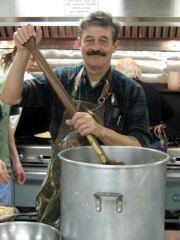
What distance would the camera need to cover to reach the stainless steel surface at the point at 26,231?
82cm

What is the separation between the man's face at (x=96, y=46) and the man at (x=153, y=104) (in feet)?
3.52

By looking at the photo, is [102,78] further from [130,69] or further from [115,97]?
[130,69]

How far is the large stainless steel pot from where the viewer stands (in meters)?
0.68

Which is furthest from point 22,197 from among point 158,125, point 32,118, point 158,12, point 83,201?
point 83,201

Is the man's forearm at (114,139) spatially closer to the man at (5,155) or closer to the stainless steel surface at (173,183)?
the man at (5,155)

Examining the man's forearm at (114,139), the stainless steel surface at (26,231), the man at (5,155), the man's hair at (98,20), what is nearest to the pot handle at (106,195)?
the stainless steel surface at (26,231)

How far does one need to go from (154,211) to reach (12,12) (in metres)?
2.04

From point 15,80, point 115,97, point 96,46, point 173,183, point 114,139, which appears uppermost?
point 96,46

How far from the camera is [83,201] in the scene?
2.33 feet

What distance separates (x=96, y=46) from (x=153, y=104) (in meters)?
1.21

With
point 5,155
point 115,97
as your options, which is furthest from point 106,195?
point 5,155

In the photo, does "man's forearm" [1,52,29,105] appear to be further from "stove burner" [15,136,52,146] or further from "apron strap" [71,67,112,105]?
"stove burner" [15,136,52,146]

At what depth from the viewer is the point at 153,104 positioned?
2463 mm

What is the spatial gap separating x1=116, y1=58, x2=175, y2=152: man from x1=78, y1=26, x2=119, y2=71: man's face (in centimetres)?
107
